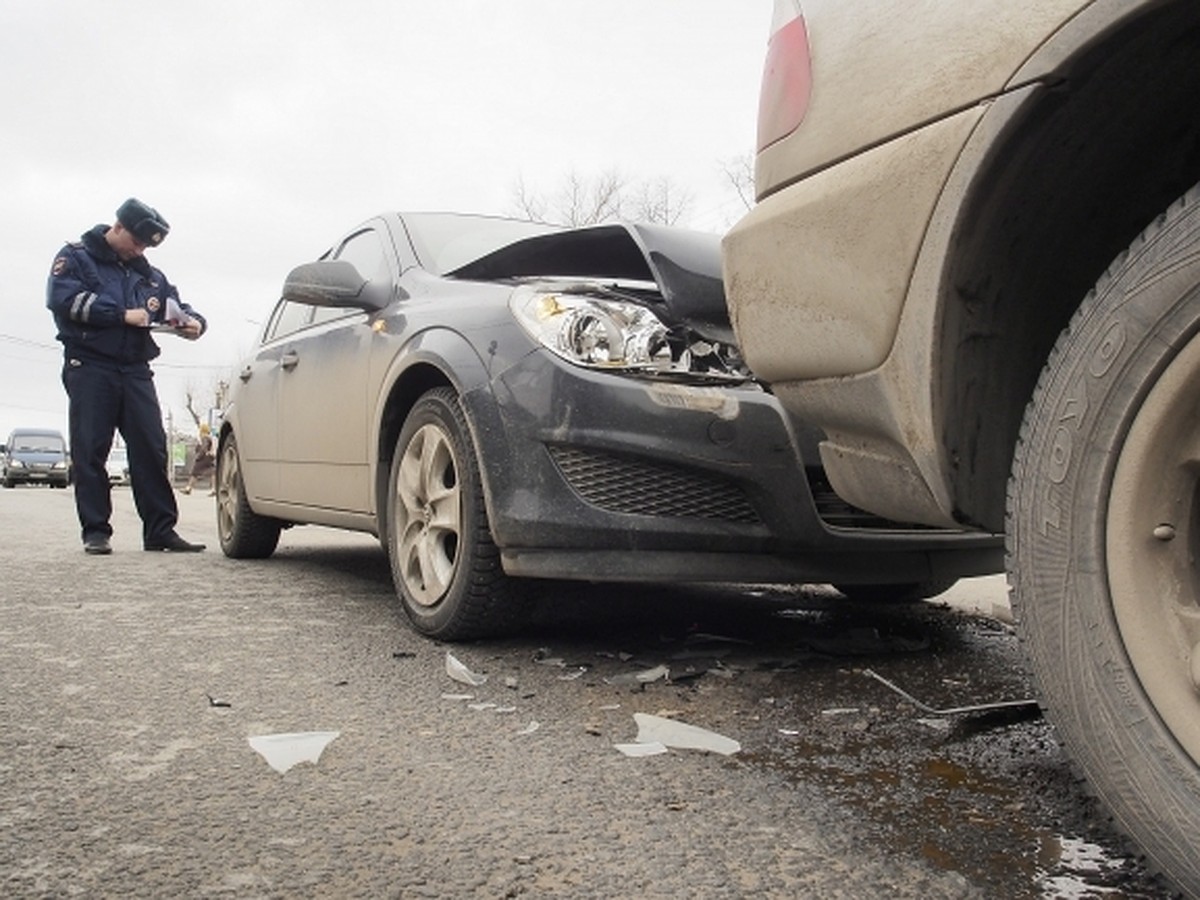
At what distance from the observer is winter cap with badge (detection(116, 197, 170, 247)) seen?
5.34 metres

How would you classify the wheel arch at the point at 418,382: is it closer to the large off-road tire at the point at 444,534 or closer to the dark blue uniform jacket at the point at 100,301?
the large off-road tire at the point at 444,534

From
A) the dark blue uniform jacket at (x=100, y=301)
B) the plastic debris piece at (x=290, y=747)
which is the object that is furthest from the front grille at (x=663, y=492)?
the dark blue uniform jacket at (x=100, y=301)

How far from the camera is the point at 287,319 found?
4.88 m

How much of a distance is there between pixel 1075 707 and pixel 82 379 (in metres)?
5.21

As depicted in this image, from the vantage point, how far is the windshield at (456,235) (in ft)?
11.4

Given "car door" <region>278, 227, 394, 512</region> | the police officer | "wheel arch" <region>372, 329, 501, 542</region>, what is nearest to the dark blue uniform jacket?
the police officer

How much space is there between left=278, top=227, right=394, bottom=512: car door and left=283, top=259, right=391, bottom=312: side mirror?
3.6 inches

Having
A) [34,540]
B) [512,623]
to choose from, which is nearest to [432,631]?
[512,623]

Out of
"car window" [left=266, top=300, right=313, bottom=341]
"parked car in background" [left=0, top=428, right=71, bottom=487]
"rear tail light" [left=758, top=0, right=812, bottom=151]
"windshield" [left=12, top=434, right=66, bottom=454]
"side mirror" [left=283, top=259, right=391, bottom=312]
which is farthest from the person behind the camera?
"windshield" [left=12, top=434, right=66, bottom=454]

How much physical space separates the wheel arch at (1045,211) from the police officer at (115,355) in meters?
4.76

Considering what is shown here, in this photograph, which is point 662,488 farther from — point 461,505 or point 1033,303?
point 1033,303

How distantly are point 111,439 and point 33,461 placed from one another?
34.6 m

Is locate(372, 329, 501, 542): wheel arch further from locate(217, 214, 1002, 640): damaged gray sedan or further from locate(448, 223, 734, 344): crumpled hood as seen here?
locate(448, 223, 734, 344): crumpled hood

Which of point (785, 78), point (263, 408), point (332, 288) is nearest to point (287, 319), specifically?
point (263, 408)
